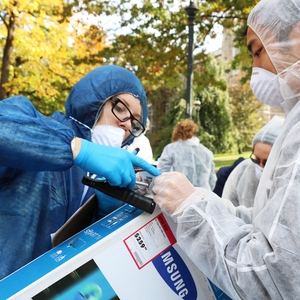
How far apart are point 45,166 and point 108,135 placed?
68 cm

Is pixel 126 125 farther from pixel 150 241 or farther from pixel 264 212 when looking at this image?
pixel 264 212

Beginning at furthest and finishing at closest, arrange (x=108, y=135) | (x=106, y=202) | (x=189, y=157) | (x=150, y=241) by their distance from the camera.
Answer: (x=189, y=157) < (x=108, y=135) < (x=106, y=202) < (x=150, y=241)

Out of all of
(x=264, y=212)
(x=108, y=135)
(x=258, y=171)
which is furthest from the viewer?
(x=258, y=171)

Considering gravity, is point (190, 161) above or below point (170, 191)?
below

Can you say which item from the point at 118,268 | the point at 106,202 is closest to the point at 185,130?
the point at 106,202

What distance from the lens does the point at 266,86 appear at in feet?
5.48

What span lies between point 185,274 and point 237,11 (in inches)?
336

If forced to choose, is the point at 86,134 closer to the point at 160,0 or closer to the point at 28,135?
the point at 28,135

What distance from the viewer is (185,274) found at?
1.31 metres

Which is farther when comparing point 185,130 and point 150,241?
point 185,130

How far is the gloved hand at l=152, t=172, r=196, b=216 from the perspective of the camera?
1.31 meters

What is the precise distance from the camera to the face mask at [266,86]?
156 cm

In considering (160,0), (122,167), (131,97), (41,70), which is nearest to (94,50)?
(41,70)

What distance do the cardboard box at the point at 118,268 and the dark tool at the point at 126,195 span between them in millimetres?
38
